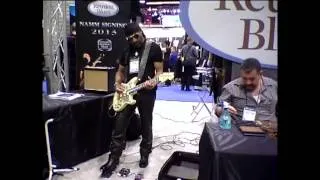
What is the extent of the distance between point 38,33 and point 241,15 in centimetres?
71

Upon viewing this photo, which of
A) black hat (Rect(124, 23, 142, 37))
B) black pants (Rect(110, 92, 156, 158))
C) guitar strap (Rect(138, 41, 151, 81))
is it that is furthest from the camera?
black pants (Rect(110, 92, 156, 158))

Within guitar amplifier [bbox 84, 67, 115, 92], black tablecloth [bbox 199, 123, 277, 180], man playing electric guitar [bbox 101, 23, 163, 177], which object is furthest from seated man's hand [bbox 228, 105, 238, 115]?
guitar amplifier [bbox 84, 67, 115, 92]

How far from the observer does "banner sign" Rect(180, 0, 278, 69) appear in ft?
3.01

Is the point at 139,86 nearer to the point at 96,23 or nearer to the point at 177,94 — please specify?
the point at 96,23

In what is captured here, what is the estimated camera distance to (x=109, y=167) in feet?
9.93

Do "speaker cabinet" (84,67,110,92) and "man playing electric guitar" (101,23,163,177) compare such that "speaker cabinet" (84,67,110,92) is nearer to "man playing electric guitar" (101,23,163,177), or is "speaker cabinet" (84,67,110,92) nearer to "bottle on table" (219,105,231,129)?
"man playing electric guitar" (101,23,163,177)

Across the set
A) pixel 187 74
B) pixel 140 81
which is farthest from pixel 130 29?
pixel 187 74

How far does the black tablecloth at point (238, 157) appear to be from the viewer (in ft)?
4.62

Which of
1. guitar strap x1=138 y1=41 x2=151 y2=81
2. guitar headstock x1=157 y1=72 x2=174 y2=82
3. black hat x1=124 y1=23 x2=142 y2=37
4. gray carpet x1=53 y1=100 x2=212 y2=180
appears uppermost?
black hat x1=124 y1=23 x2=142 y2=37

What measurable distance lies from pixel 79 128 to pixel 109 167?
464mm

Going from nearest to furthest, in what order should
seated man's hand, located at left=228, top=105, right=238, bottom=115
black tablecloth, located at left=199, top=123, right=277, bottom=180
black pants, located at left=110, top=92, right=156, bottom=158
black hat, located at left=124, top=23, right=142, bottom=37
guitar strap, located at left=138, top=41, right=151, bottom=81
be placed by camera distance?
black tablecloth, located at left=199, top=123, right=277, bottom=180, seated man's hand, located at left=228, top=105, right=238, bottom=115, black hat, located at left=124, top=23, right=142, bottom=37, guitar strap, located at left=138, top=41, right=151, bottom=81, black pants, located at left=110, top=92, right=156, bottom=158

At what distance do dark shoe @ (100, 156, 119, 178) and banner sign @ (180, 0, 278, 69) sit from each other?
A: 7.51 feet

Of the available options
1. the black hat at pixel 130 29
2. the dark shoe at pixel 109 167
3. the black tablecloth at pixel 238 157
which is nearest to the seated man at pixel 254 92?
the black tablecloth at pixel 238 157
